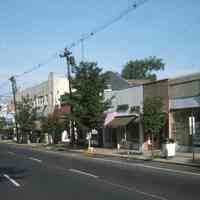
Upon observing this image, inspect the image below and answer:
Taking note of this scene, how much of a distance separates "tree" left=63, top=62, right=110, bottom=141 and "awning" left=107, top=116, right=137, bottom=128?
3.89 ft

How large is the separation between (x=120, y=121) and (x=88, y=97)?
3763mm

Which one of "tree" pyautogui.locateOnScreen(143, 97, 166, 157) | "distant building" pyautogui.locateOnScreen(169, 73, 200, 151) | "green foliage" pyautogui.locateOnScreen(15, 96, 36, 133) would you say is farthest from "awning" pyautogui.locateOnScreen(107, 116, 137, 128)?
"green foliage" pyautogui.locateOnScreen(15, 96, 36, 133)

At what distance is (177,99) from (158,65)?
71122 millimetres

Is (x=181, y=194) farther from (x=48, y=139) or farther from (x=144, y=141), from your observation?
(x=48, y=139)

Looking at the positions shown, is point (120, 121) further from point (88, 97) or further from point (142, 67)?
point (142, 67)

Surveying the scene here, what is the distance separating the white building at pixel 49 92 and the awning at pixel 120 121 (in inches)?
924

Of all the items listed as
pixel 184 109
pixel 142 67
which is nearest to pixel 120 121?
pixel 184 109

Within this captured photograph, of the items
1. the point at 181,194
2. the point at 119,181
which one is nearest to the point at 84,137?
the point at 119,181

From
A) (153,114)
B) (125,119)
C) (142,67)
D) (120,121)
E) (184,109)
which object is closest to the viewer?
(153,114)

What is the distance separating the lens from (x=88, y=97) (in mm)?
42031

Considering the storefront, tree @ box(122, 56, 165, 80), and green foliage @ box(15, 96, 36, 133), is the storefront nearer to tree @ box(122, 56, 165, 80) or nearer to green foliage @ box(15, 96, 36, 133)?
green foliage @ box(15, 96, 36, 133)

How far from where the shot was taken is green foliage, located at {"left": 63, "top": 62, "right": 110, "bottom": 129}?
41656 millimetres

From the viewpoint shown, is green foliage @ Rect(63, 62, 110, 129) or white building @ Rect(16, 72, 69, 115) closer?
green foliage @ Rect(63, 62, 110, 129)

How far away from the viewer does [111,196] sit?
12523mm
